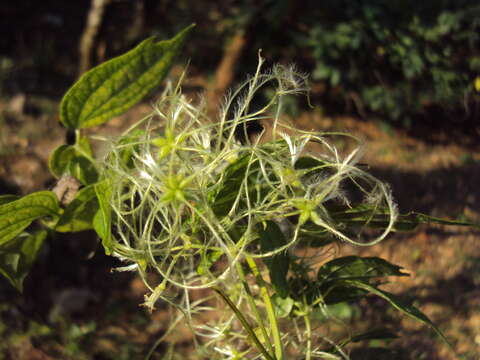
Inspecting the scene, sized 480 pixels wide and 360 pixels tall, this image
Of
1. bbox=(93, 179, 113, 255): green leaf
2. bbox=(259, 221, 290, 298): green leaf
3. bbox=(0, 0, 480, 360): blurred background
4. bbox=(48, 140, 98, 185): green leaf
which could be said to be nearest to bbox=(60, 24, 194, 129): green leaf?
bbox=(48, 140, 98, 185): green leaf

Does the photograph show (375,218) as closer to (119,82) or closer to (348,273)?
(348,273)

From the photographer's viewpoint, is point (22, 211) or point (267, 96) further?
point (267, 96)

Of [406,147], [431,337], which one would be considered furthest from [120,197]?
[406,147]

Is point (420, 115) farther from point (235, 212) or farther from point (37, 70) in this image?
point (235, 212)

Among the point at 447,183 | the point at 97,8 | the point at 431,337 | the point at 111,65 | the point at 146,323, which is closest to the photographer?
the point at 111,65

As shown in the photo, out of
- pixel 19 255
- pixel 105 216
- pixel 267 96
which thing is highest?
pixel 105 216

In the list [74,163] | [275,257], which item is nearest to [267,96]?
[74,163]

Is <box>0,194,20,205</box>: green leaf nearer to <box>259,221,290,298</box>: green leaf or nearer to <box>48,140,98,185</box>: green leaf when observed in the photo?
<box>48,140,98,185</box>: green leaf
